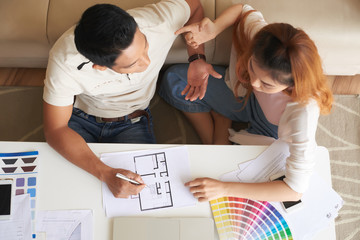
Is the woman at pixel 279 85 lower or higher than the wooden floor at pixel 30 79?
lower

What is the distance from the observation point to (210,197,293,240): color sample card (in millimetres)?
983

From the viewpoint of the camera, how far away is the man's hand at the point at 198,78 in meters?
1.23

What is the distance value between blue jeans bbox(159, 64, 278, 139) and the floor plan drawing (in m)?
0.52

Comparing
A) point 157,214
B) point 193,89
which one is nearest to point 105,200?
point 157,214

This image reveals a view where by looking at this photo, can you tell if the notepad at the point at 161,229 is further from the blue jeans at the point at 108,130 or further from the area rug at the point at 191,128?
the area rug at the point at 191,128

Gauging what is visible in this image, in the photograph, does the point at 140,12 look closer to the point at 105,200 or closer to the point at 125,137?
the point at 125,137

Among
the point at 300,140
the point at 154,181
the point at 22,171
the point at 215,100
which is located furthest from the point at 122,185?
the point at 215,100

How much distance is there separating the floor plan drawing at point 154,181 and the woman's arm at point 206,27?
452mm

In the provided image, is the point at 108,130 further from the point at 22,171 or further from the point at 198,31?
the point at 198,31

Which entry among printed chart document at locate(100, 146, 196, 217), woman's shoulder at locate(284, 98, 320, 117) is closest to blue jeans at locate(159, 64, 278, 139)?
woman's shoulder at locate(284, 98, 320, 117)

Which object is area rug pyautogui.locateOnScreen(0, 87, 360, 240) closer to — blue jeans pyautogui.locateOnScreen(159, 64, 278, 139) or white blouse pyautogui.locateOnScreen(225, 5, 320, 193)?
blue jeans pyautogui.locateOnScreen(159, 64, 278, 139)

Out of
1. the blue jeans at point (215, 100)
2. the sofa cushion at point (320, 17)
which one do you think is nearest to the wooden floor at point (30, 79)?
the sofa cushion at point (320, 17)

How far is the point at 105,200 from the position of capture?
1002 millimetres

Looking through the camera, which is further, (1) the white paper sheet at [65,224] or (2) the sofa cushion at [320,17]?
(2) the sofa cushion at [320,17]
